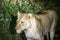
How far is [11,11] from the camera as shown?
4809 mm

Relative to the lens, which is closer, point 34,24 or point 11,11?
point 34,24

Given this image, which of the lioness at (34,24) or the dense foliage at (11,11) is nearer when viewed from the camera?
the lioness at (34,24)

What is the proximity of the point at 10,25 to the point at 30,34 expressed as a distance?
2.95 ft

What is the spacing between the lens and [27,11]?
496 cm

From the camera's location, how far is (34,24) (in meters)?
3.92

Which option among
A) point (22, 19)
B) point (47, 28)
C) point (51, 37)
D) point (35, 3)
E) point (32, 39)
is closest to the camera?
point (22, 19)

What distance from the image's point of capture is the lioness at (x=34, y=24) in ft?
12.5

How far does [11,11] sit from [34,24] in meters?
1.06

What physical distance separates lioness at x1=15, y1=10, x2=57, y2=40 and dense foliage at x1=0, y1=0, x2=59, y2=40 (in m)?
0.65

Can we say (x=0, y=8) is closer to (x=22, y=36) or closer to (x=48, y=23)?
(x=22, y=36)

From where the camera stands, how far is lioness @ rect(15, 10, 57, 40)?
3816 mm

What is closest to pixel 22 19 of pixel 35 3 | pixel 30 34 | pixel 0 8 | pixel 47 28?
pixel 30 34

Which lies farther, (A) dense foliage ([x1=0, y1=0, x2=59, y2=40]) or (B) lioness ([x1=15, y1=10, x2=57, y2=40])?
(A) dense foliage ([x1=0, y1=0, x2=59, y2=40])

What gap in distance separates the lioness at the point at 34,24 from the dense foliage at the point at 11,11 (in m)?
0.65
